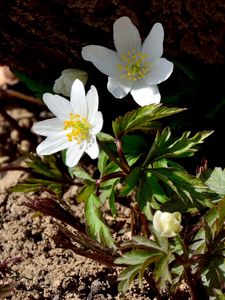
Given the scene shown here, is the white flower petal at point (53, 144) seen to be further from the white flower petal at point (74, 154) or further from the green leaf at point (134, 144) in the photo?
the green leaf at point (134, 144)

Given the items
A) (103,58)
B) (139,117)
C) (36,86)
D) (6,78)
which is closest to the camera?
(139,117)

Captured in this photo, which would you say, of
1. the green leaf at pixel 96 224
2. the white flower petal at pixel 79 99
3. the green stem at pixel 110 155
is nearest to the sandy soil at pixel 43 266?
the green leaf at pixel 96 224

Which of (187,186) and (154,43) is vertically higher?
(154,43)

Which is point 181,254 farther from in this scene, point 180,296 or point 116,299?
point 116,299

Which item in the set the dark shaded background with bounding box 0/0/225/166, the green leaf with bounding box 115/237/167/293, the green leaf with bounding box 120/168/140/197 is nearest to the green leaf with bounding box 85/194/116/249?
the green leaf with bounding box 120/168/140/197

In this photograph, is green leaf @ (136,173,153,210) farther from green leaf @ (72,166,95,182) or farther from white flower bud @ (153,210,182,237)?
white flower bud @ (153,210,182,237)

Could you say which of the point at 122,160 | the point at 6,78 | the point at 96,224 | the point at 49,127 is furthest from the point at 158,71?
the point at 6,78

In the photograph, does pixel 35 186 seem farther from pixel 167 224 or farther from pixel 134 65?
pixel 167 224
